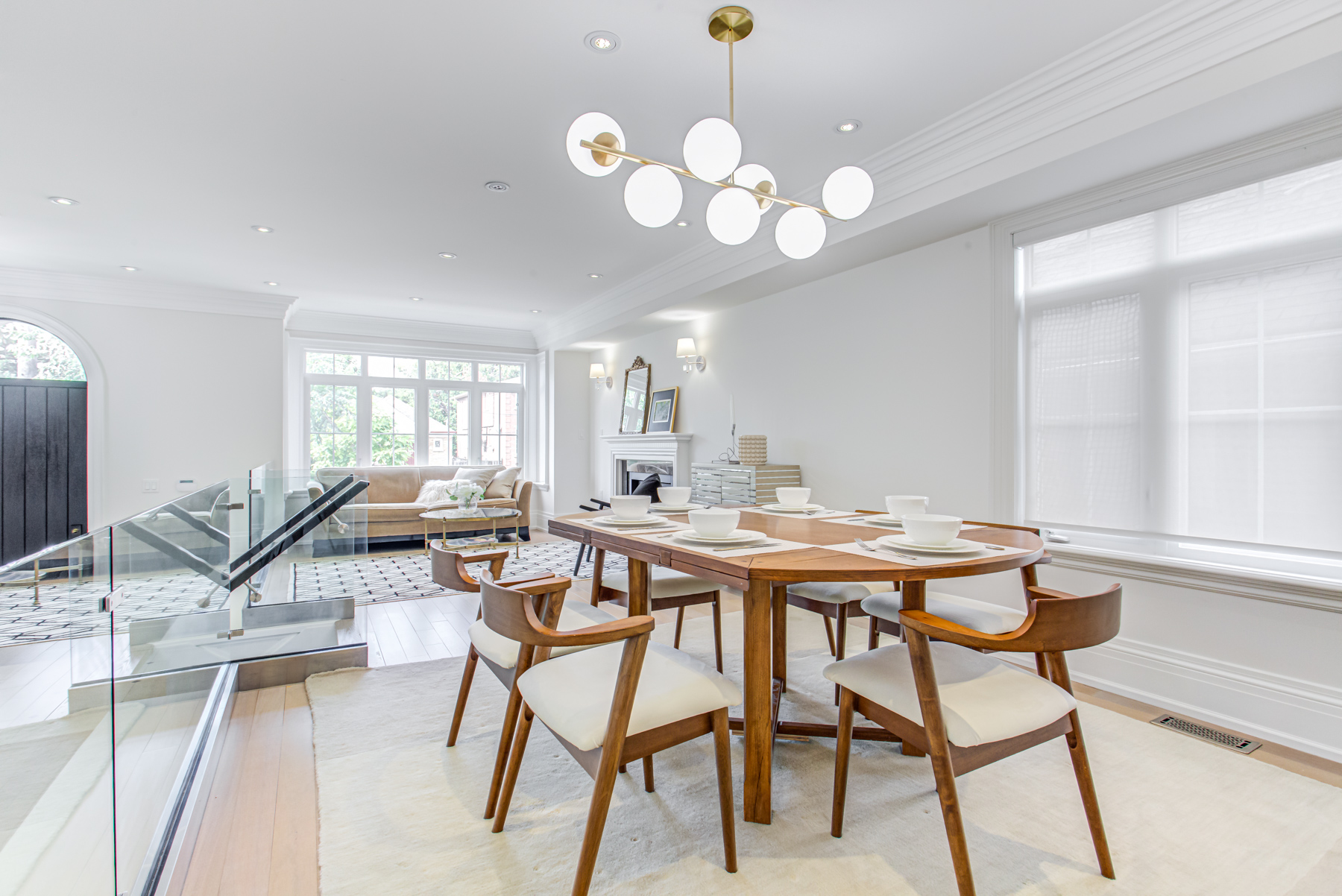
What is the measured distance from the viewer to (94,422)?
217 inches

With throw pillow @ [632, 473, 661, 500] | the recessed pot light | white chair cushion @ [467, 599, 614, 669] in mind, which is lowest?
white chair cushion @ [467, 599, 614, 669]

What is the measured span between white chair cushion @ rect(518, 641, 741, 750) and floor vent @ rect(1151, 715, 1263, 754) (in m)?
1.94

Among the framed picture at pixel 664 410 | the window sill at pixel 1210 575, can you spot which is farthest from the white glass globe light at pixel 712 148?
the framed picture at pixel 664 410

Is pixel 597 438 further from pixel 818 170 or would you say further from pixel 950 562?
pixel 950 562

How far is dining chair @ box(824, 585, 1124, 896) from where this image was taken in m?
1.36

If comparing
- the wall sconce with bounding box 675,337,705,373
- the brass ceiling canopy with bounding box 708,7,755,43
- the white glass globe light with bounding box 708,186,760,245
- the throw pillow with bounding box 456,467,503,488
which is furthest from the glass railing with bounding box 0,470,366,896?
the throw pillow with bounding box 456,467,503,488

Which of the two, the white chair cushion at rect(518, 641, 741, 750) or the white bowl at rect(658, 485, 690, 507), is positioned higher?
the white bowl at rect(658, 485, 690, 507)

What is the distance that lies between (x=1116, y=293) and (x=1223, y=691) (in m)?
1.68

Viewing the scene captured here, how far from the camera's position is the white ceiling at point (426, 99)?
2.22m

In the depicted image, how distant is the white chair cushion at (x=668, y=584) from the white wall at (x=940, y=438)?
169cm

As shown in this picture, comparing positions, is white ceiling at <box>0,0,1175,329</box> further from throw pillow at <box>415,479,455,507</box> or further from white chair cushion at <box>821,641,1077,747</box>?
throw pillow at <box>415,479,455,507</box>

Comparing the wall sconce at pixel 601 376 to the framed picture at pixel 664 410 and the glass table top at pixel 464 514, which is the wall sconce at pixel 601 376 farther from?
the glass table top at pixel 464 514

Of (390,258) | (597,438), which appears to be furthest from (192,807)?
(597,438)

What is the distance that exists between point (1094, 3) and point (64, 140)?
4398 millimetres
